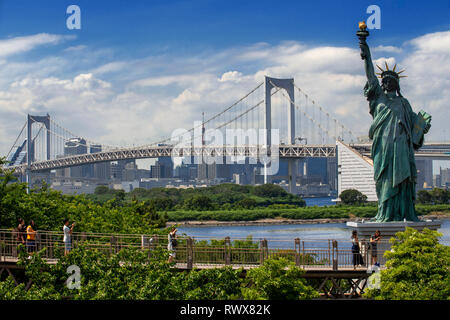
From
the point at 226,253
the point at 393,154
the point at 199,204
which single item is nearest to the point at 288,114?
the point at 199,204

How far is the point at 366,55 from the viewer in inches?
716

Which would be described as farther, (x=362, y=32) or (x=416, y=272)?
(x=362, y=32)

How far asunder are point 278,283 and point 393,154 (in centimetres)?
654

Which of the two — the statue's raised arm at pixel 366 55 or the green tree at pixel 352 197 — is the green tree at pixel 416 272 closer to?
the statue's raised arm at pixel 366 55

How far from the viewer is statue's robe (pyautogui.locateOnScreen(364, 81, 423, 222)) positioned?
1811 centimetres

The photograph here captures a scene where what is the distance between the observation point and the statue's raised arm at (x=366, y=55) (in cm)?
1797

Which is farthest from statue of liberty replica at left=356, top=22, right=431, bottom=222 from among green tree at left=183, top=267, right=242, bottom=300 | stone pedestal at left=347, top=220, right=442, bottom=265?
green tree at left=183, top=267, right=242, bottom=300

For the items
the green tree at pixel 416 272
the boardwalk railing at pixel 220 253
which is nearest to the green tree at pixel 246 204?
the boardwalk railing at pixel 220 253

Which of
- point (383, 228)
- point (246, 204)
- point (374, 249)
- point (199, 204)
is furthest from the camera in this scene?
point (246, 204)

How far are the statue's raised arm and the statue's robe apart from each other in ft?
0.44

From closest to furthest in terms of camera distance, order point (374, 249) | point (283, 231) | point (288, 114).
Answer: point (374, 249), point (283, 231), point (288, 114)

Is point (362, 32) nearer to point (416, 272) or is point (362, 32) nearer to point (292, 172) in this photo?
point (416, 272)

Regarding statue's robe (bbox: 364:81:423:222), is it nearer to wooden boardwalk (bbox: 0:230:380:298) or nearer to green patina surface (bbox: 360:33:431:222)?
green patina surface (bbox: 360:33:431:222)
